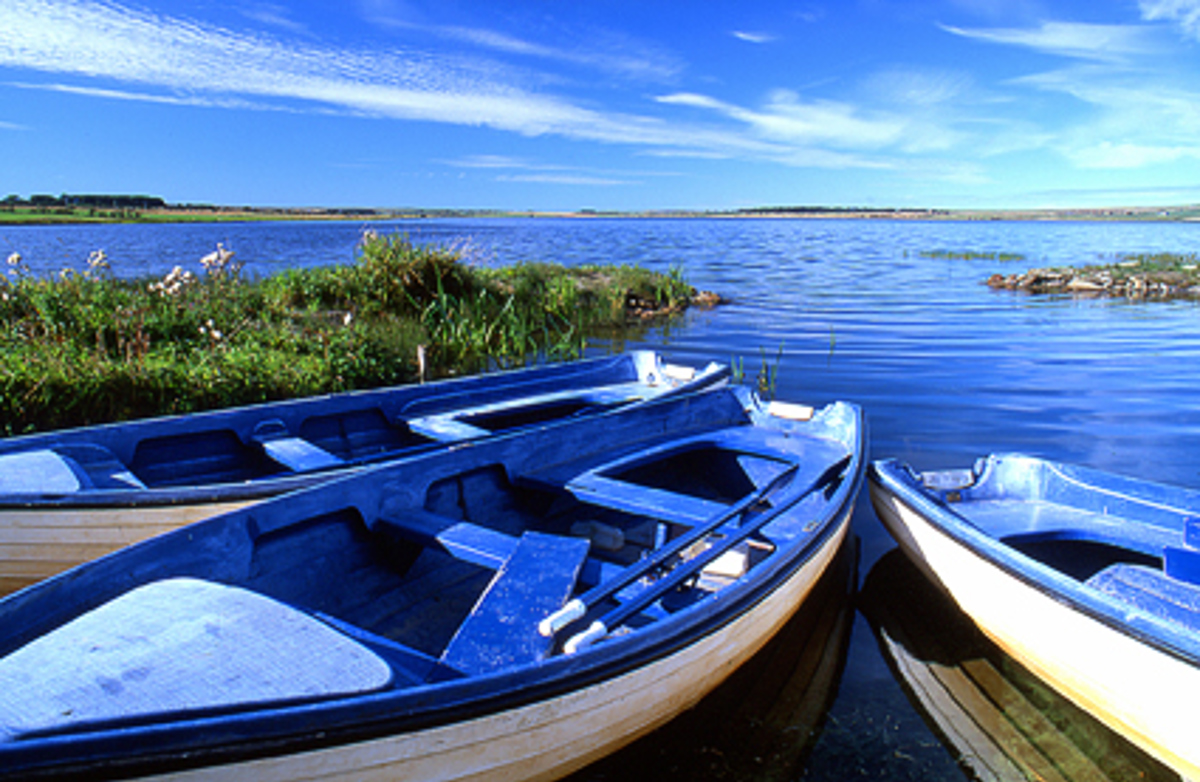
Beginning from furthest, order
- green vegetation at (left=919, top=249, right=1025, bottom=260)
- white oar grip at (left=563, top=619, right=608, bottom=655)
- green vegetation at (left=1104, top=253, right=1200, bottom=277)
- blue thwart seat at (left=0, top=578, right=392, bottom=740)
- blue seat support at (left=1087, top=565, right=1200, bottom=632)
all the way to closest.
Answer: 1. green vegetation at (left=919, top=249, right=1025, bottom=260)
2. green vegetation at (left=1104, top=253, right=1200, bottom=277)
3. blue seat support at (left=1087, top=565, right=1200, bottom=632)
4. white oar grip at (left=563, top=619, right=608, bottom=655)
5. blue thwart seat at (left=0, top=578, right=392, bottom=740)

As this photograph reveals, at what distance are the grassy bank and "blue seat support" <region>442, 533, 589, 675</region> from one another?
4.90m

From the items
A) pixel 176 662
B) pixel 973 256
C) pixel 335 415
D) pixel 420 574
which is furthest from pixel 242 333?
pixel 973 256

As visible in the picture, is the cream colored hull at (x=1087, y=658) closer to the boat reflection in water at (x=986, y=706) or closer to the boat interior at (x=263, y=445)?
the boat reflection in water at (x=986, y=706)

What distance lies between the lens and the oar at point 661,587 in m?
2.90

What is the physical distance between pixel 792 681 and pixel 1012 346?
13.6m

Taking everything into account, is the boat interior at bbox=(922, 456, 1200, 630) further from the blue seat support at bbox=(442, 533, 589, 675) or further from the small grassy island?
the small grassy island

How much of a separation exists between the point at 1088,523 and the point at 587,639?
4065mm

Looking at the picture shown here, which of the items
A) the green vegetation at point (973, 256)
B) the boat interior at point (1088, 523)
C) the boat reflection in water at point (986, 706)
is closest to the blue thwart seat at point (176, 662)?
the boat reflection in water at point (986, 706)

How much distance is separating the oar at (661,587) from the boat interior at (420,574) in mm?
14

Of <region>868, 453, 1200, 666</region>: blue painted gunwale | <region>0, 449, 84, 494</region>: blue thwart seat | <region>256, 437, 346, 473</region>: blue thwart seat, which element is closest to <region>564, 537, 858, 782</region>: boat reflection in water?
<region>868, 453, 1200, 666</region>: blue painted gunwale

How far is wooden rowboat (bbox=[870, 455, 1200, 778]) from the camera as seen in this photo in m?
3.31

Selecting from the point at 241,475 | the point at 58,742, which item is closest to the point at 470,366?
the point at 241,475

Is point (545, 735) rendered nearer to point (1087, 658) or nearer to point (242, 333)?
point (1087, 658)

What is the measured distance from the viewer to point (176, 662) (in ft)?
7.59
